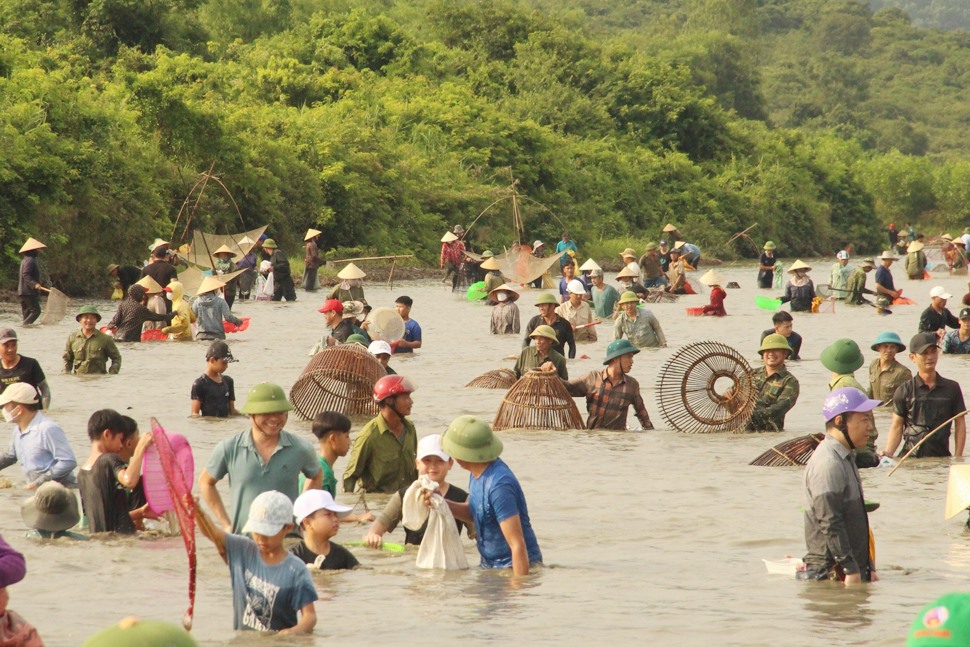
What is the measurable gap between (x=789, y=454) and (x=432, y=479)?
16.6ft

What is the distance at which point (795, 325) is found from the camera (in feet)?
81.4

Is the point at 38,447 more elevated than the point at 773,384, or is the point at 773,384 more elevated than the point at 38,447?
the point at 773,384

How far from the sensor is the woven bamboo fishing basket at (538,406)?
1305cm

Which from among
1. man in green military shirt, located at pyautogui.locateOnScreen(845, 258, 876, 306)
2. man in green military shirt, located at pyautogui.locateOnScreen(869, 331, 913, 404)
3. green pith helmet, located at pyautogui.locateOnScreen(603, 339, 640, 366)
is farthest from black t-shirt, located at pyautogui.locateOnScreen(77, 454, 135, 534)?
man in green military shirt, located at pyautogui.locateOnScreen(845, 258, 876, 306)

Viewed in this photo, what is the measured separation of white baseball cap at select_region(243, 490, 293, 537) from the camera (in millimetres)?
5812

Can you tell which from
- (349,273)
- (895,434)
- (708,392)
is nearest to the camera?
(895,434)

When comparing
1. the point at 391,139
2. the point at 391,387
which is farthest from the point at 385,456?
the point at 391,139

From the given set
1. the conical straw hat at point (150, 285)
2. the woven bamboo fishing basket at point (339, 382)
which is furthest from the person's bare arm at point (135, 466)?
the conical straw hat at point (150, 285)

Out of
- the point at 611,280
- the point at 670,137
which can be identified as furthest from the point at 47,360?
the point at 670,137

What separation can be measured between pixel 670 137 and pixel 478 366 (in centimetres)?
4385

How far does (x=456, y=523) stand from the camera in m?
7.96

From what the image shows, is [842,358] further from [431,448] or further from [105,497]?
[105,497]

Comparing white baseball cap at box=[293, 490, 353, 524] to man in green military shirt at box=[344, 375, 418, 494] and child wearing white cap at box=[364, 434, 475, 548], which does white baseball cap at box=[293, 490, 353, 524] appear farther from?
man in green military shirt at box=[344, 375, 418, 494]

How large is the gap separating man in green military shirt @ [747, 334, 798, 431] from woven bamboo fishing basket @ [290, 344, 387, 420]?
3.26 meters
